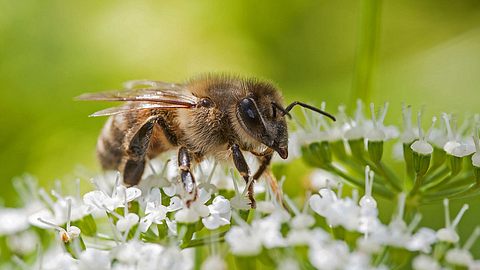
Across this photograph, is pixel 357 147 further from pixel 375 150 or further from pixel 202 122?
pixel 202 122

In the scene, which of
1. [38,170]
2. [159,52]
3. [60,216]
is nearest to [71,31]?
[159,52]

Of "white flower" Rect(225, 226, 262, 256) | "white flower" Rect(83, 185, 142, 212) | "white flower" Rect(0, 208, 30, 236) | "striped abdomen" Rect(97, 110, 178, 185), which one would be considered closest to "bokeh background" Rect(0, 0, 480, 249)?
"white flower" Rect(0, 208, 30, 236)

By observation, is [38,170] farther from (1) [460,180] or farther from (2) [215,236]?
(1) [460,180]

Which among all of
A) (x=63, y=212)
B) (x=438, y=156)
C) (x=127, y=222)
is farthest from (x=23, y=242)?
(x=438, y=156)

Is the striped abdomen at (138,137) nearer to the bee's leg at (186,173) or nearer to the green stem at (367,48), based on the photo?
the bee's leg at (186,173)

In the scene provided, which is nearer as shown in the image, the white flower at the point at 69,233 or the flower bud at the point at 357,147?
the white flower at the point at 69,233

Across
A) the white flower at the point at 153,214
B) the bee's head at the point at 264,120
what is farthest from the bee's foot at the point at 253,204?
the white flower at the point at 153,214

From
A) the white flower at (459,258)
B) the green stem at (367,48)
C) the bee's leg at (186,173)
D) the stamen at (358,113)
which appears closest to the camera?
the white flower at (459,258)

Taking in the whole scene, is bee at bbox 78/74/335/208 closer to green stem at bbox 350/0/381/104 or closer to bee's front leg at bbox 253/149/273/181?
bee's front leg at bbox 253/149/273/181

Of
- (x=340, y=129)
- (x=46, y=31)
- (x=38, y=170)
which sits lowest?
(x=38, y=170)
